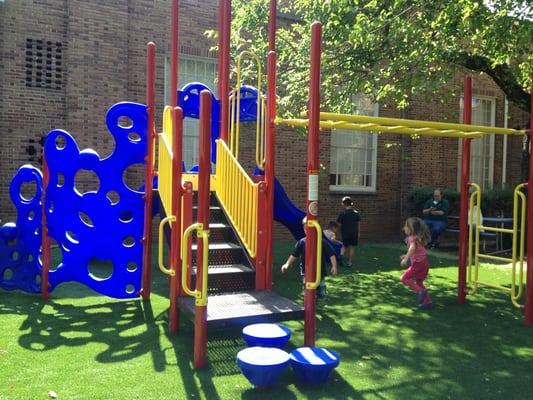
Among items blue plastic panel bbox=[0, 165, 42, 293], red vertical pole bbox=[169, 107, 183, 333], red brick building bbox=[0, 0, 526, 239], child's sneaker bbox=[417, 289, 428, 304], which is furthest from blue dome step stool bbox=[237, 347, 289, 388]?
red brick building bbox=[0, 0, 526, 239]

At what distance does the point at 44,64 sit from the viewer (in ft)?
37.3

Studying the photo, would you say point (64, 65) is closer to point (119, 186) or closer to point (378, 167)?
point (119, 186)

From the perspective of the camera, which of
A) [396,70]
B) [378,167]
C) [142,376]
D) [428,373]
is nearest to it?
[142,376]

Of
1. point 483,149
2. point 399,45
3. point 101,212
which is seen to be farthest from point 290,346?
point 483,149

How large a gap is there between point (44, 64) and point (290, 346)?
8.98m

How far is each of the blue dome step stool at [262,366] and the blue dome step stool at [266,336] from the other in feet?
1.04

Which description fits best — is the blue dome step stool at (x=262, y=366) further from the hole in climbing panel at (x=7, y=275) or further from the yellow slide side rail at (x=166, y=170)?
the hole in climbing panel at (x=7, y=275)

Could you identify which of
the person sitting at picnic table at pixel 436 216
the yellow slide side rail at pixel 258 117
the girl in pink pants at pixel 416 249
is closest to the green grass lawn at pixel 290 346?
the girl in pink pants at pixel 416 249

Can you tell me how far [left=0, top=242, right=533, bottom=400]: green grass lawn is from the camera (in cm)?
417

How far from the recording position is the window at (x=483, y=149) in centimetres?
1734

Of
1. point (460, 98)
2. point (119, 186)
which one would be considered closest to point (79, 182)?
point (119, 186)

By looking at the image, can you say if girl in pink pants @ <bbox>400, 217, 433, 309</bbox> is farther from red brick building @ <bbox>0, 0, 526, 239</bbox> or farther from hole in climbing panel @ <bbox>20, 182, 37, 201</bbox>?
hole in climbing panel @ <bbox>20, 182, 37, 201</bbox>

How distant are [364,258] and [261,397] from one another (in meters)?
7.92

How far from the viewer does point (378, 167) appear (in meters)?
15.5
